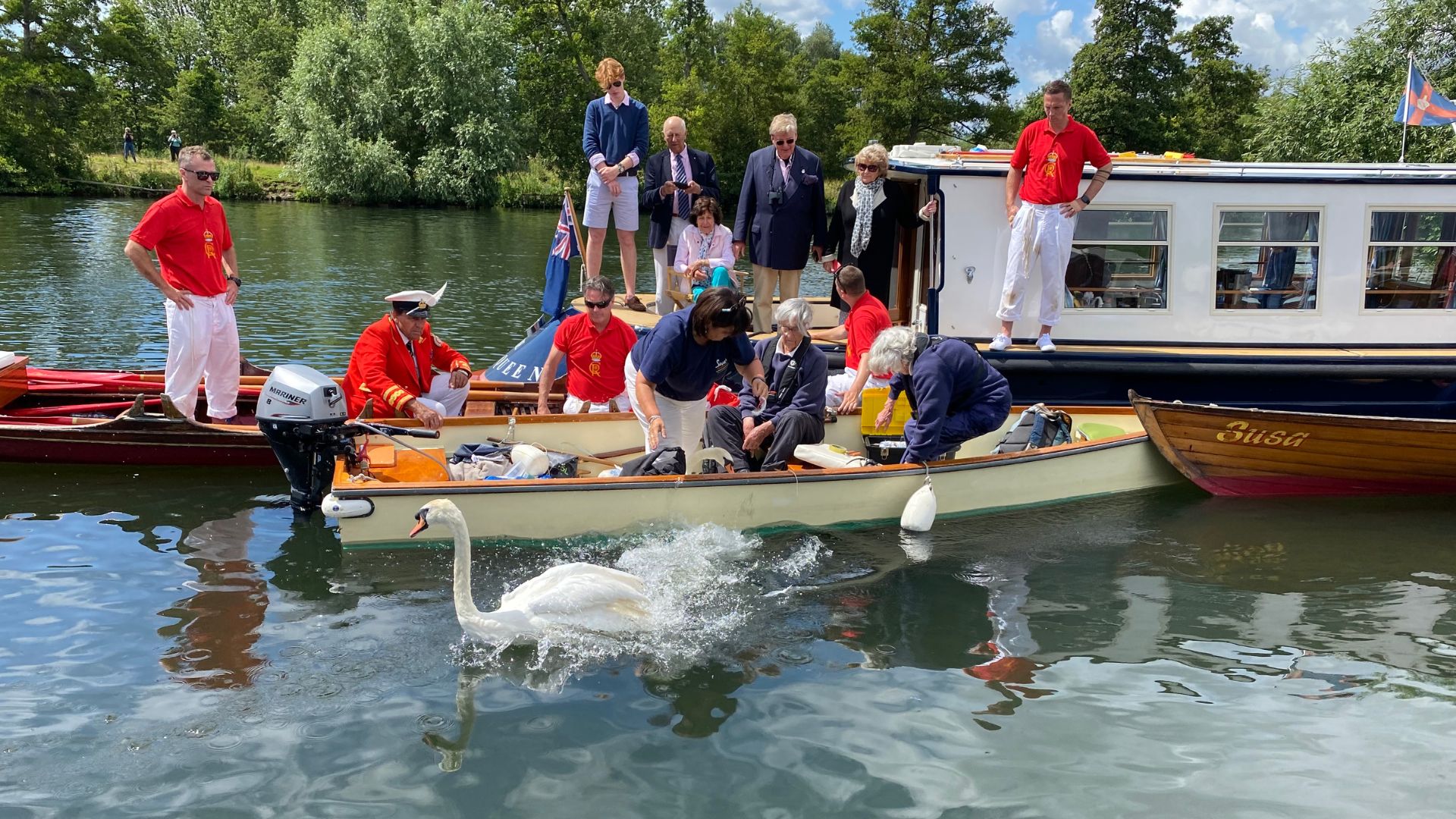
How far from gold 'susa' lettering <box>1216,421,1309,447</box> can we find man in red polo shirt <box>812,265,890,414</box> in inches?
99.9

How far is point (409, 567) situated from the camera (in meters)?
6.81

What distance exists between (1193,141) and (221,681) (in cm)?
4806

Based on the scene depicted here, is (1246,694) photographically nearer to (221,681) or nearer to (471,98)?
(221,681)

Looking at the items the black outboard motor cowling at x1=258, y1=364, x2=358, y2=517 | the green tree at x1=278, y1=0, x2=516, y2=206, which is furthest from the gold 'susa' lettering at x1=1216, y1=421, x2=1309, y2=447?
the green tree at x1=278, y1=0, x2=516, y2=206

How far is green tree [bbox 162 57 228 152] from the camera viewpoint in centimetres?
4972

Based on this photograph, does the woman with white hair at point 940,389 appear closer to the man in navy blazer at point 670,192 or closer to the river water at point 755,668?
the river water at point 755,668

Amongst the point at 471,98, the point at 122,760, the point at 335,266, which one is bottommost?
the point at 122,760

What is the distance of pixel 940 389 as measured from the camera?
24.0 ft

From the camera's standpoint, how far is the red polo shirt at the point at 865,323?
28.4 ft

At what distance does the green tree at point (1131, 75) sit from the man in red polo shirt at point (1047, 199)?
38.7 meters

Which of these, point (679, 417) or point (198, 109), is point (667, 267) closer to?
point (679, 417)

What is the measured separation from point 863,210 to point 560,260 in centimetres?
284

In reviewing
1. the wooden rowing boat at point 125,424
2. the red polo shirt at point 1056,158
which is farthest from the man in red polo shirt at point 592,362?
the red polo shirt at point 1056,158

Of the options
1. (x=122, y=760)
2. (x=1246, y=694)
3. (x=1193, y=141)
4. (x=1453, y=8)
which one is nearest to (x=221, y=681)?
(x=122, y=760)
